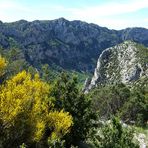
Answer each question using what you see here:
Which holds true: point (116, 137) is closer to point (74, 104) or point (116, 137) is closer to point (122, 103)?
point (74, 104)

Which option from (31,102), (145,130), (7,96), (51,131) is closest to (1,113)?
(7,96)

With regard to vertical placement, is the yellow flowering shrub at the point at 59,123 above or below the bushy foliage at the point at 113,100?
above

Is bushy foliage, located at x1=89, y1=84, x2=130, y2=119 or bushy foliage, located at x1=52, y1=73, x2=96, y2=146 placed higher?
bushy foliage, located at x1=52, y1=73, x2=96, y2=146

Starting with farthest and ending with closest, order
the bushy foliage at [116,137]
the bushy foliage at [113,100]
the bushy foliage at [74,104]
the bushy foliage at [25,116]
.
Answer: the bushy foliage at [113,100] → the bushy foliage at [74,104] → the bushy foliage at [25,116] → the bushy foliage at [116,137]

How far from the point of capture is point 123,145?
105 ft

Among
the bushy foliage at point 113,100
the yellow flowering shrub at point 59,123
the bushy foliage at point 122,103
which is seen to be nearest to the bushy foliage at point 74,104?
the yellow flowering shrub at point 59,123

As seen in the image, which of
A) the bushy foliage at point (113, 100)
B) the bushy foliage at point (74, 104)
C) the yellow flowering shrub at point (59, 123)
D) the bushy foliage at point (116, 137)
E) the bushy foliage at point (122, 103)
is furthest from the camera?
the bushy foliage at point (113, 100)

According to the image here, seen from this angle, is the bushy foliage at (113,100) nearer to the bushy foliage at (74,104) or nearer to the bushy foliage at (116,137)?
the bushy foliage at (74,104)

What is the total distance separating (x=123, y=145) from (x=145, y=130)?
161 ft

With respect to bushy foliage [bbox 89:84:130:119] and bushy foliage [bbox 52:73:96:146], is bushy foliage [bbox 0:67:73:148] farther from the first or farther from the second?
bushy foliage [bbox 89:84:130:119]

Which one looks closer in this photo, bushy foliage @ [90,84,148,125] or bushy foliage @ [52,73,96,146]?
bushy foliage @ [52,73,96,146]

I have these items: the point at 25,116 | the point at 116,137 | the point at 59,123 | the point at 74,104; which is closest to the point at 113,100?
the point at 74,104

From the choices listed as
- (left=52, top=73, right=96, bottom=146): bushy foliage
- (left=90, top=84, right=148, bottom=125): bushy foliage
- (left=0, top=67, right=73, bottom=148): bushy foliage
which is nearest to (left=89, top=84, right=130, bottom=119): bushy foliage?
(left=90, top=84, right=148, bottom=125): bushy foliage

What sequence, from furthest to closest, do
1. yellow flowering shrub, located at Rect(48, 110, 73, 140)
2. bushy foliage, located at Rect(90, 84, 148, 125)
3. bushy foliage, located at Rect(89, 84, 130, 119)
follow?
bushy foliage, located at Rect(89, 84, 130, 119), bushy foliage, located at Rect(90, 84, 148, 125), yellow flowering shrub, located at Rect(48, 110, 73, 140)
